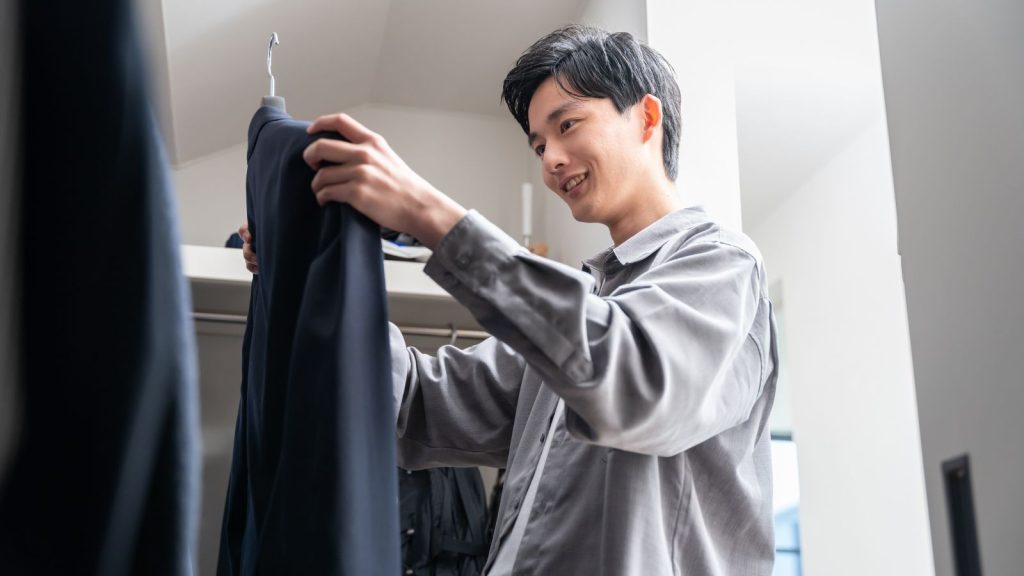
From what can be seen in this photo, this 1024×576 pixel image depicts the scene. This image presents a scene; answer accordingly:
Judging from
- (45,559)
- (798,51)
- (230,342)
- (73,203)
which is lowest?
(45,559)

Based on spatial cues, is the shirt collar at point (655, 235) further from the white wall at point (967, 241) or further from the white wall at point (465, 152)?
the white wall at point (465, 152)

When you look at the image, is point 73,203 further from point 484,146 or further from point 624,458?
point 484,146

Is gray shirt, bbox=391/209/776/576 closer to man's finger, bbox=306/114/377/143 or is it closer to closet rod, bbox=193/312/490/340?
man's finger, bbox=306/114/377/143

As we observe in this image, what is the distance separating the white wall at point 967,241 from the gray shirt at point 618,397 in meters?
0.16

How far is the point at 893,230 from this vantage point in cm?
282

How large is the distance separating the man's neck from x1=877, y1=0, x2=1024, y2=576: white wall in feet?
1.05

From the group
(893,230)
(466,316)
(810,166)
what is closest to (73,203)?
(466,316)

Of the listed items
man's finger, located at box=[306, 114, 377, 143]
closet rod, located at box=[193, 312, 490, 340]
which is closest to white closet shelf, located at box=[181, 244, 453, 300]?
closet rod, located at box=[193, 312, 490, 340]

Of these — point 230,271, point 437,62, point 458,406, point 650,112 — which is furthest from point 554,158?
point 437,62

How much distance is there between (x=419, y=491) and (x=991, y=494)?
1.73 metres

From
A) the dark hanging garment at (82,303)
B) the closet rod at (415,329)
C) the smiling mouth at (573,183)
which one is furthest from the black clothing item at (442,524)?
the dark hanging garment at (82,303)

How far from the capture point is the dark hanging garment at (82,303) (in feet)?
1.20

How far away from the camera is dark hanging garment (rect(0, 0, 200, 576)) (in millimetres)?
365

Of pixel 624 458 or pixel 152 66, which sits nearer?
pixel 152 66
